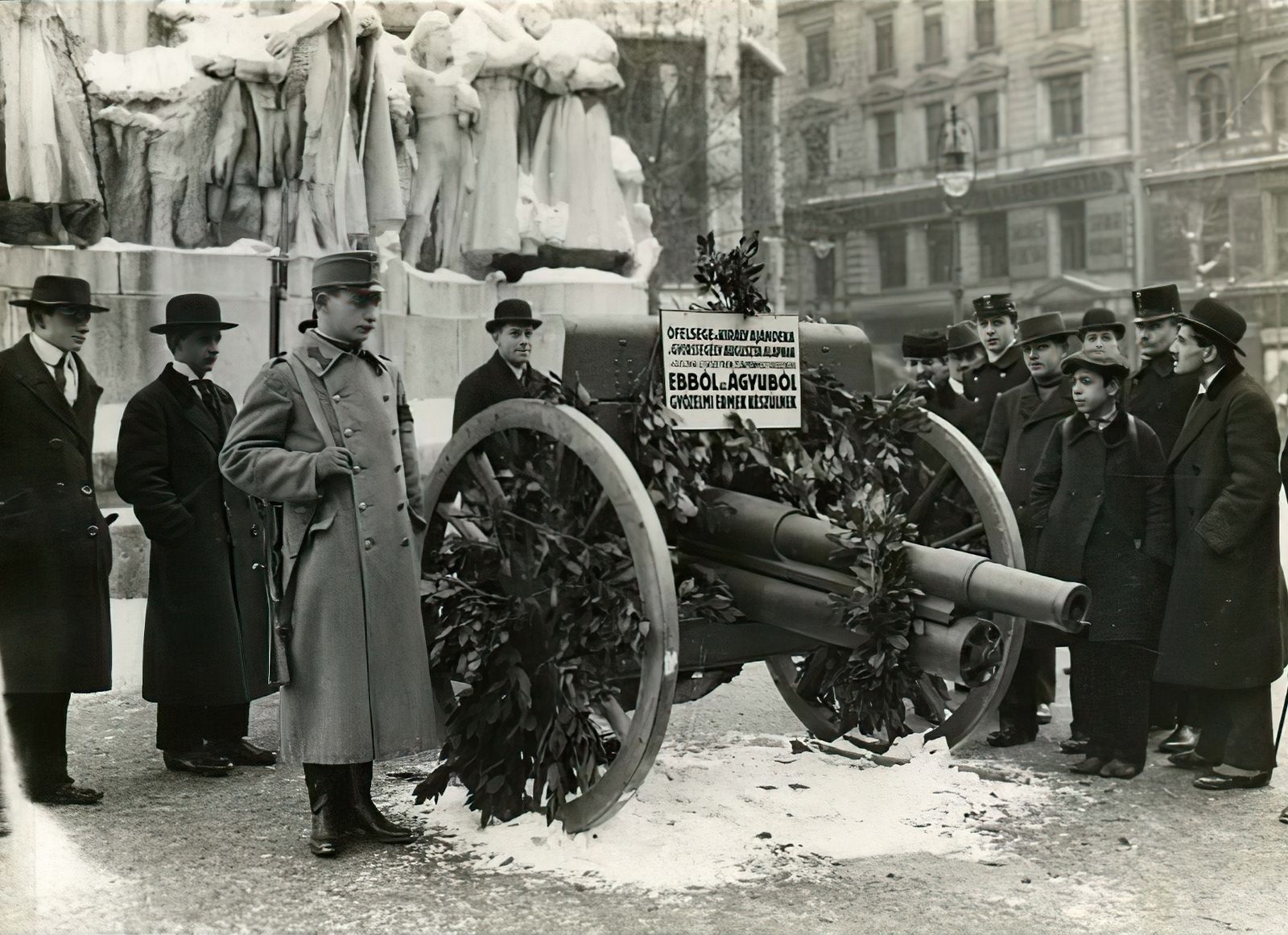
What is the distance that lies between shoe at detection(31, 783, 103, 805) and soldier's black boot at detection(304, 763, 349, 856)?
1058 millimetres

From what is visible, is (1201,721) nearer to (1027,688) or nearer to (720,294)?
(1027,688)

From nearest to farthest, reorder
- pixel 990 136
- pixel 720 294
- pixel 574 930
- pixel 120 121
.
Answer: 1. pixel 574 930
2. pixel 720 294
3. pixel 120 121
4. pixel 990 136

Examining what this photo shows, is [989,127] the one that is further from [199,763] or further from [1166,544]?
[199,763]

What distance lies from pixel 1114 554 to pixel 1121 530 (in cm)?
10

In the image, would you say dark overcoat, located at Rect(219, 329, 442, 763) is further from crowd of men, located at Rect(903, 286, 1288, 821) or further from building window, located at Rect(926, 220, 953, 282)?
building window, located at Rect(926, 220, 953, 282)

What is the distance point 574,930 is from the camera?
3332 mm

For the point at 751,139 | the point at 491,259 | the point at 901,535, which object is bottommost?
the point at 901,535

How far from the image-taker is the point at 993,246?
1520 cm

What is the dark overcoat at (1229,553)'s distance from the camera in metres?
4.79

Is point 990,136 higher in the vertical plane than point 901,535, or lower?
higher

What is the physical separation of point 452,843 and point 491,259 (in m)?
5.42

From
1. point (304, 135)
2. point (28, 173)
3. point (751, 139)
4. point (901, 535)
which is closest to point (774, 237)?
point (751, 139)

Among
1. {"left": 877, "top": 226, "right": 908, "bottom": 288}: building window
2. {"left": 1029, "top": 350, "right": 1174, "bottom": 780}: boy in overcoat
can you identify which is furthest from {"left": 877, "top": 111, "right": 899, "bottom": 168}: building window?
{"left": 1029, "top": 350, "right": 1174, "bottom": 780}: boy in overcoat

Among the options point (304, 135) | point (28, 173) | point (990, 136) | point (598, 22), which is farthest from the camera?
point (990, 136)
